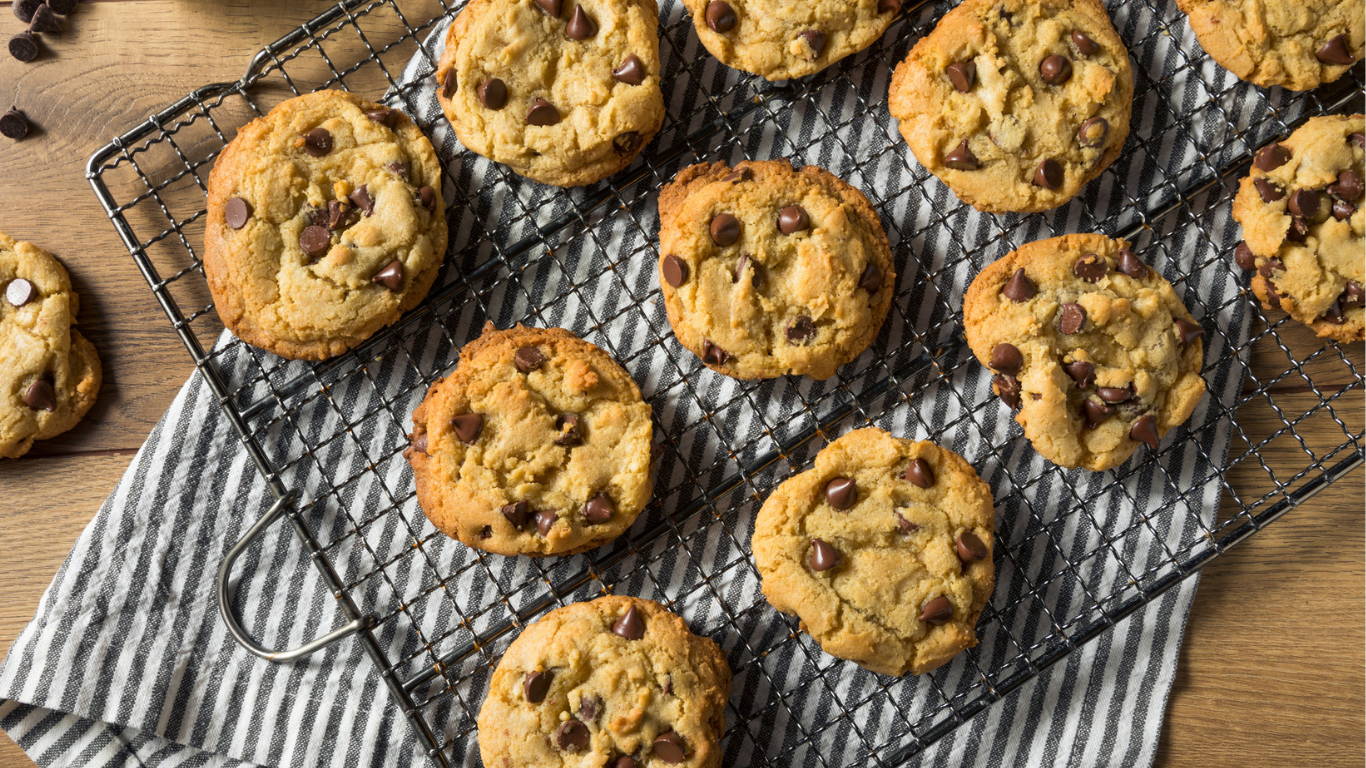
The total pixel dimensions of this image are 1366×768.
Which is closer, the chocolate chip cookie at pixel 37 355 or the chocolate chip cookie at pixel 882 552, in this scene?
the chocolate chip cookie at pixel 882 552

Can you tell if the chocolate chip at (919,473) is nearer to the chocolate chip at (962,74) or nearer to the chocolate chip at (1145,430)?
the chocolate chip at (1145,430)

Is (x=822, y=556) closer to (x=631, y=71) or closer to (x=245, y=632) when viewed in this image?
(x=631, y=71)

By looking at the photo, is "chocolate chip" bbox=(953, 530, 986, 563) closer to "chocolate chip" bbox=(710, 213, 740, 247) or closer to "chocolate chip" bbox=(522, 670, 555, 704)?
"chocolate chip" bbox=(710, 213, 740, 247)

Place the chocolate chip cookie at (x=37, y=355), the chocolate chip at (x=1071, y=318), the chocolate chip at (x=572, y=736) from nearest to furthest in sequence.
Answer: the chocolate chip at (x=572, y=736) < the chocolate chip at (x=1071, y=318) < the chocolate chip cookie at (x=37, y=355)

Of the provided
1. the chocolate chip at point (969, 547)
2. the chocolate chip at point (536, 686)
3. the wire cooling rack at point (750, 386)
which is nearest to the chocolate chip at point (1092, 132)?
the wire cooling rack at point (750, 386)

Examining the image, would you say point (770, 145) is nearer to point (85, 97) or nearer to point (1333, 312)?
point (1333, 312)

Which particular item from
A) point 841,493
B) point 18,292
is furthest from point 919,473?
point 18,292

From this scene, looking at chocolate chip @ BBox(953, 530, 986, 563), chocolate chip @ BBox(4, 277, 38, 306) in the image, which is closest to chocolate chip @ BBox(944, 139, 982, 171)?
chocolate chip @ BBox(953, 530, 986, 563)
